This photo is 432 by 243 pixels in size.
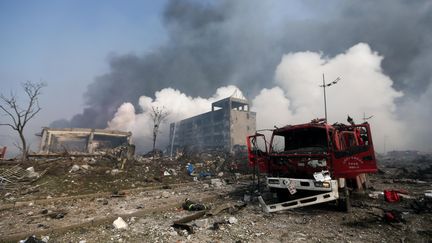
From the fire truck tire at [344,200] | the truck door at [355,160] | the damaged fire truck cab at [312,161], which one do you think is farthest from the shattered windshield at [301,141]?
Result: the fire truck tire at [344,200]

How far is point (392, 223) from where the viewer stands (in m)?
4.92

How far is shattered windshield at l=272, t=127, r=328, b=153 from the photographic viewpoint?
6277mm

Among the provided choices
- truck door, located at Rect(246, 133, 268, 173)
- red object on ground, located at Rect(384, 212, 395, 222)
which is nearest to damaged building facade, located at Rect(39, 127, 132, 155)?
truck door, located at Rect(246, 133, 268, 173)

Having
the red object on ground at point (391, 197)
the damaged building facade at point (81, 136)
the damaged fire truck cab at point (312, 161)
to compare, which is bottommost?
the red object on ground at point (391, 197)

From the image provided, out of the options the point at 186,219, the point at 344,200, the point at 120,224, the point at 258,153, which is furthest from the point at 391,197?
the point at 120,224

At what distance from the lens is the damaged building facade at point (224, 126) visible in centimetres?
5878

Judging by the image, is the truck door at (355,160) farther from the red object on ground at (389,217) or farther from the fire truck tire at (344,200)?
the red object on ground at (389,217)

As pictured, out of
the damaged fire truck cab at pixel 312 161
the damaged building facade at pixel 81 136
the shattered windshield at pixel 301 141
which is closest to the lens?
the damaged fire truck cab at pixel 312 161

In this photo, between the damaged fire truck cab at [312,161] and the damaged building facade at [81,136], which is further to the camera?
the damaged building facade at [81,136]

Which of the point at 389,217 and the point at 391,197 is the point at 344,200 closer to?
the point at 389,217

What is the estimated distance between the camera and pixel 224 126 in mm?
59812

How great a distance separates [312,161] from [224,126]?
177 feet

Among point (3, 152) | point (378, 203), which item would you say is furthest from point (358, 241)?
point (3, 152)

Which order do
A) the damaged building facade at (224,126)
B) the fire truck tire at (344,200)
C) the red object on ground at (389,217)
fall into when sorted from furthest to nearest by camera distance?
the damaged building facade at (224,126)
the fire truck tire at (344,200)
the red object on ground at (389,217)
